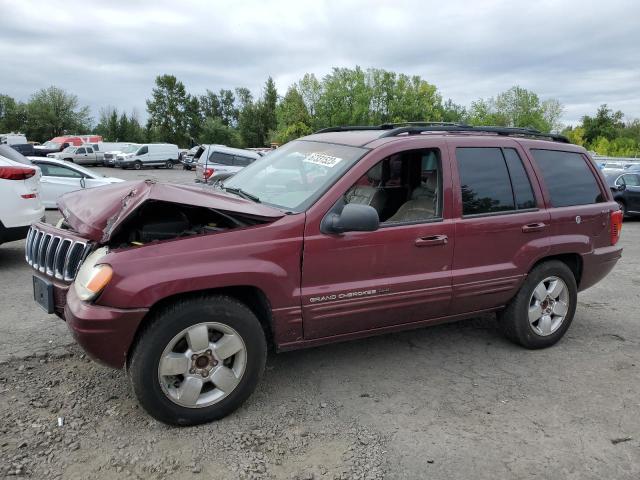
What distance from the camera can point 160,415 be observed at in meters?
3.05

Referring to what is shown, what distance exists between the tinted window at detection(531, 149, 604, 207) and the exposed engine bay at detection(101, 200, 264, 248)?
262 cm

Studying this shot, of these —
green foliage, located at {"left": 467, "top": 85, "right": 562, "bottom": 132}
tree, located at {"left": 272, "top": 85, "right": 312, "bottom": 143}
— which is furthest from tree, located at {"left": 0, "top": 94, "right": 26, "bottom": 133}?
green foliage, located at {"left": 467, "top": 85, "right": 562, "bottom": 132}

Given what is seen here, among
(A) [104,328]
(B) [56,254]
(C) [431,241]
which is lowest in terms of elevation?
(A) [104,328]

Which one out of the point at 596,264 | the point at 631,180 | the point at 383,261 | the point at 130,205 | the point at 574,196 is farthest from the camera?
the point at 631,180

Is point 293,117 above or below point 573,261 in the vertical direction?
above

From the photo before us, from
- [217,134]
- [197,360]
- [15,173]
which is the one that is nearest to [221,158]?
[15,173]

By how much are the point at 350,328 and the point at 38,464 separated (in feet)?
6.39

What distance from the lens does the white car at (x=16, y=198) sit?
6516 mm

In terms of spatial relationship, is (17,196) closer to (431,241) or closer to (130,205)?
(130,205)

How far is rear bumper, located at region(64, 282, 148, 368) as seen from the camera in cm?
287

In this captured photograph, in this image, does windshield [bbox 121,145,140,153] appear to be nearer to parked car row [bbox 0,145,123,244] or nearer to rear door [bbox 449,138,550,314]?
parked car row [bbox 0,145,123,244]

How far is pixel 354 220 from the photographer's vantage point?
3291 mm

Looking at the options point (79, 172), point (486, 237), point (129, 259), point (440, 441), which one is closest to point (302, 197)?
point (129, 259)

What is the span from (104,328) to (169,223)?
0.79m
